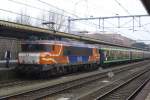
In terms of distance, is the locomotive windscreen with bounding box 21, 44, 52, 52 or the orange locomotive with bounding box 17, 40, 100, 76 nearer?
the orange locomotive with bounding box 17, 40, 100, 76

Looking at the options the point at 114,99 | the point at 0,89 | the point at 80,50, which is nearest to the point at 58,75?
the point at 80,50

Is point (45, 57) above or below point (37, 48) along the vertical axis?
below

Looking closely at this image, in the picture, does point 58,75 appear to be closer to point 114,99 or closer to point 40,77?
point 40,77

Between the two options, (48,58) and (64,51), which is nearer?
(48,58)

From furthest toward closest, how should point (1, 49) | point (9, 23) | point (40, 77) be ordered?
1. point (1, 49)
2. point (40, 77)
3. point (9, 23)

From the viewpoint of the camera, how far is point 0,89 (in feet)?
62.7

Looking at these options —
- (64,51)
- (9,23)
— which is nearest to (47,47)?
(64,51)

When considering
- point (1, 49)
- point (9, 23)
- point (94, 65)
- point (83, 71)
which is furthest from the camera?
point (94, 65)

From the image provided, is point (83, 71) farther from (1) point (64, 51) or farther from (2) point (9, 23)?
(2) point (9, 23)

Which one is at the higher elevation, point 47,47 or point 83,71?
point 47,47

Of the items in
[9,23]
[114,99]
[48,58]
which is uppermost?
[9,23]

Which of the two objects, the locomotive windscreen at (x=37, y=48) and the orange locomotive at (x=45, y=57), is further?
the locomotive windscreen at (x=37, y=48)

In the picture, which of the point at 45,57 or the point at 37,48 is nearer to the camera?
the point at 45,57

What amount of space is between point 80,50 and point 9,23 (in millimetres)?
11624
